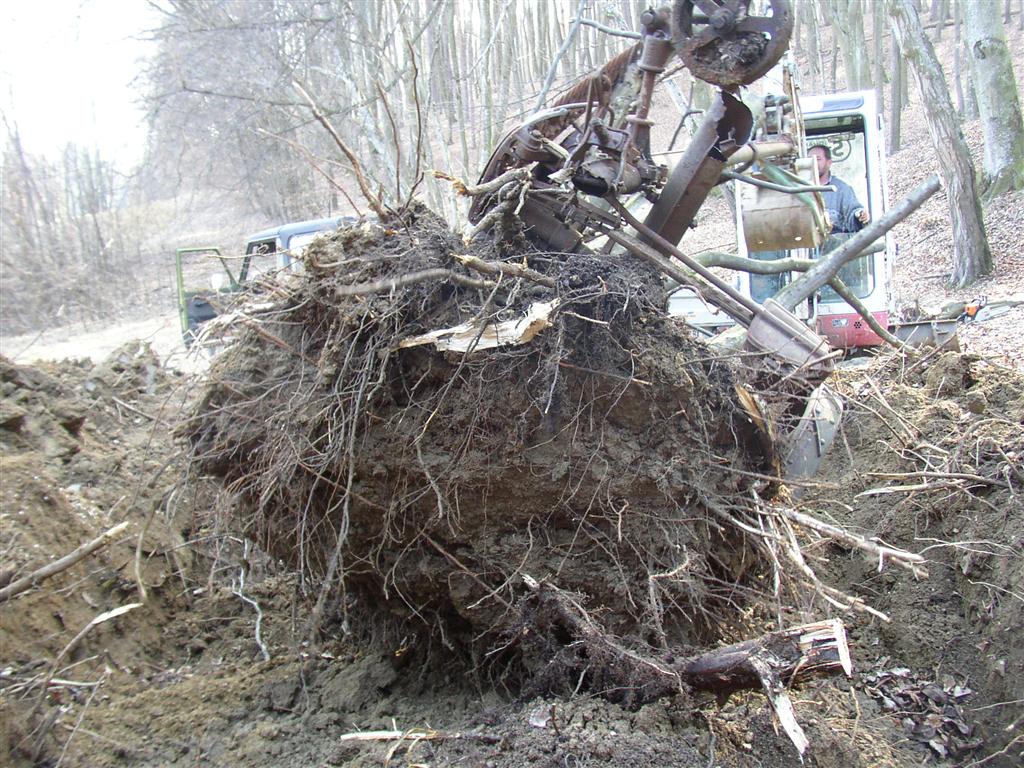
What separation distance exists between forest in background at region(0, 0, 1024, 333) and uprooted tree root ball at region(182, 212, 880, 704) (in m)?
0.58

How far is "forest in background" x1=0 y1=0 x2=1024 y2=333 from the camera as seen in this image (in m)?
11.8

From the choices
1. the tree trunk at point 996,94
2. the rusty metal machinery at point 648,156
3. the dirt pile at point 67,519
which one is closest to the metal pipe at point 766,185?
the rusty metal machinery at point 648,156

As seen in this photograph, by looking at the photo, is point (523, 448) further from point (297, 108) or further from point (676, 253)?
point (297, 108)

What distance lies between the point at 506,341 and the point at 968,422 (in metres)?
2.66

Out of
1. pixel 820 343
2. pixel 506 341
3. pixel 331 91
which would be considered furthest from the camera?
pixel 331 91

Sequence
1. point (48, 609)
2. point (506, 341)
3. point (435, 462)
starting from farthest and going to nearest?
point (48, 609)
point (435, 462)
point (506, 341)

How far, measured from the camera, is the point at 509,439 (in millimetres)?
3229

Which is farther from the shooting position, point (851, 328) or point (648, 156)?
point (851, 328)

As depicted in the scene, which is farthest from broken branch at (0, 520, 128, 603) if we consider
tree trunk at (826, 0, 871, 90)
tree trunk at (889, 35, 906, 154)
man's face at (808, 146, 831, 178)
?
tree trunk at (826, 0, 871, 90)

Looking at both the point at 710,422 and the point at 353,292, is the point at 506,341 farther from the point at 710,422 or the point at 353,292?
the point at 710,422

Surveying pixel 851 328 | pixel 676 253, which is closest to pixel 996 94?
pixel 851 328

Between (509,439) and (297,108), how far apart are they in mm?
13374

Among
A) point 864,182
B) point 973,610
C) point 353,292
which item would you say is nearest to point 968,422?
point 973,610

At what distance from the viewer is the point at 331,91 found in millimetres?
14711
